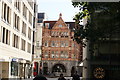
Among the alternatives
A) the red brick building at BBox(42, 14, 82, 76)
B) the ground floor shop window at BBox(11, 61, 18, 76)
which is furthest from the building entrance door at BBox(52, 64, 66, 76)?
the ground floor shop window at BBox(11, 61, 18, 76)

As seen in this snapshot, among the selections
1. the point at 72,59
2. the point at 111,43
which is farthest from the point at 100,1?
the point at 72,59

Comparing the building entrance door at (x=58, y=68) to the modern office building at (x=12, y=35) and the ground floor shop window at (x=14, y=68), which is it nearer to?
the modern office building at (x=12, y=35)

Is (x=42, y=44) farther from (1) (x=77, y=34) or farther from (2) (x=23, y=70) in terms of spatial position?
(1) (x=77, y=34)

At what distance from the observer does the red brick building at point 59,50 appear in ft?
286

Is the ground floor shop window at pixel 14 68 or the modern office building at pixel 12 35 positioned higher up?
the modern office building at pixel 12 35

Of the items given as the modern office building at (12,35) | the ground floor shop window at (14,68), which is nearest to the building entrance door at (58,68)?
the modern office building at (12,35)

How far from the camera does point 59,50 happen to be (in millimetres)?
87812

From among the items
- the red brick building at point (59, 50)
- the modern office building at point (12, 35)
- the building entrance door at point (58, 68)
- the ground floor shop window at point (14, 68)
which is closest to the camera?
the modern office building at point (12, 35)

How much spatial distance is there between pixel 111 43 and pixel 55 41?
55752 millimetres

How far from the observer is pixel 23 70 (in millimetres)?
51875

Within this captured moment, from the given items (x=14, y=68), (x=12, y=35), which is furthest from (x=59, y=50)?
(x=12, y=35)

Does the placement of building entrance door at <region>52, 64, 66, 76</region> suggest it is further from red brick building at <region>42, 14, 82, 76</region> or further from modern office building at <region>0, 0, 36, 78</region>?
modern office building at <region>0, 0, 36, 78</region>

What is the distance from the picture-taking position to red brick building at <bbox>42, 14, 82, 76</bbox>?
8712cm

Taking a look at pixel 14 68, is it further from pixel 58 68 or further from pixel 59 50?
pixel 58 68
